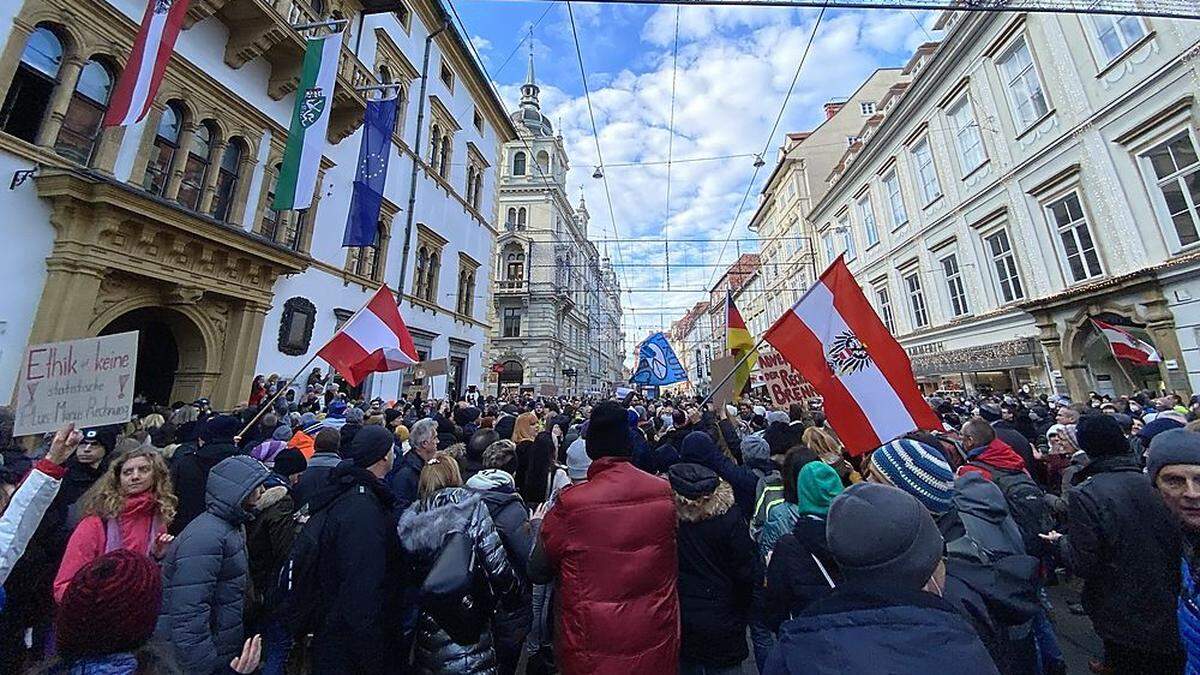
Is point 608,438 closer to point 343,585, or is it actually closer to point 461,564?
point 461,564

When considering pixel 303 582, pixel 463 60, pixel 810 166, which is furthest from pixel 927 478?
pixel 810 166

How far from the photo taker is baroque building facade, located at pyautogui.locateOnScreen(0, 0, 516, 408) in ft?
21.6

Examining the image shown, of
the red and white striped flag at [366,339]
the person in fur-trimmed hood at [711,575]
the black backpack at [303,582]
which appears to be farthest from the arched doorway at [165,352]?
the person in fur-trimmed hood at [711,575]

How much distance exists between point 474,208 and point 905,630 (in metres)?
21.2

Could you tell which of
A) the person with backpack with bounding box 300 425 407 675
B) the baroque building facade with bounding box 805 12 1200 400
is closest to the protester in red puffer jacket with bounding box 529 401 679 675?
the person with backpack with bounding box 300 425 407 675

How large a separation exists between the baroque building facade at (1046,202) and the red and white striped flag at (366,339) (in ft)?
40.9

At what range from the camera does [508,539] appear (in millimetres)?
2500

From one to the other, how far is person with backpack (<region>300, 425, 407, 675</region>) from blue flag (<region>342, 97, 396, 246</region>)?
9397 millimetres

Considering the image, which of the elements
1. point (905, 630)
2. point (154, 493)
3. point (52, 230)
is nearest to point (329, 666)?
point (154, 493)

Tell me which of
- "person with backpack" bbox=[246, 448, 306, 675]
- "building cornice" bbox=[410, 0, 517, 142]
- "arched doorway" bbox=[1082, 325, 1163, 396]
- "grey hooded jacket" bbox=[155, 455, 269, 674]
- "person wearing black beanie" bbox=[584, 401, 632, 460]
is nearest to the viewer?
"grey hooded jacket" bbox=[155, 455, 269, 674]

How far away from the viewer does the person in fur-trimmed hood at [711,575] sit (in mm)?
2332

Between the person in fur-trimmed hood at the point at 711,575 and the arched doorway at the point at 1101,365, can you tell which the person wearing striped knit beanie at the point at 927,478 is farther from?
the arched doorway at the point at 1101,365

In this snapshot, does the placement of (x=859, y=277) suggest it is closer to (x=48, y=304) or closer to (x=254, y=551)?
(x=254, y=551)

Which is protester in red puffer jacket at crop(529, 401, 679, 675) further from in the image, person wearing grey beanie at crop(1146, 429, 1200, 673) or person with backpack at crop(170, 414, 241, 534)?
person with backpack at crop(170, 414, 241, 534)
